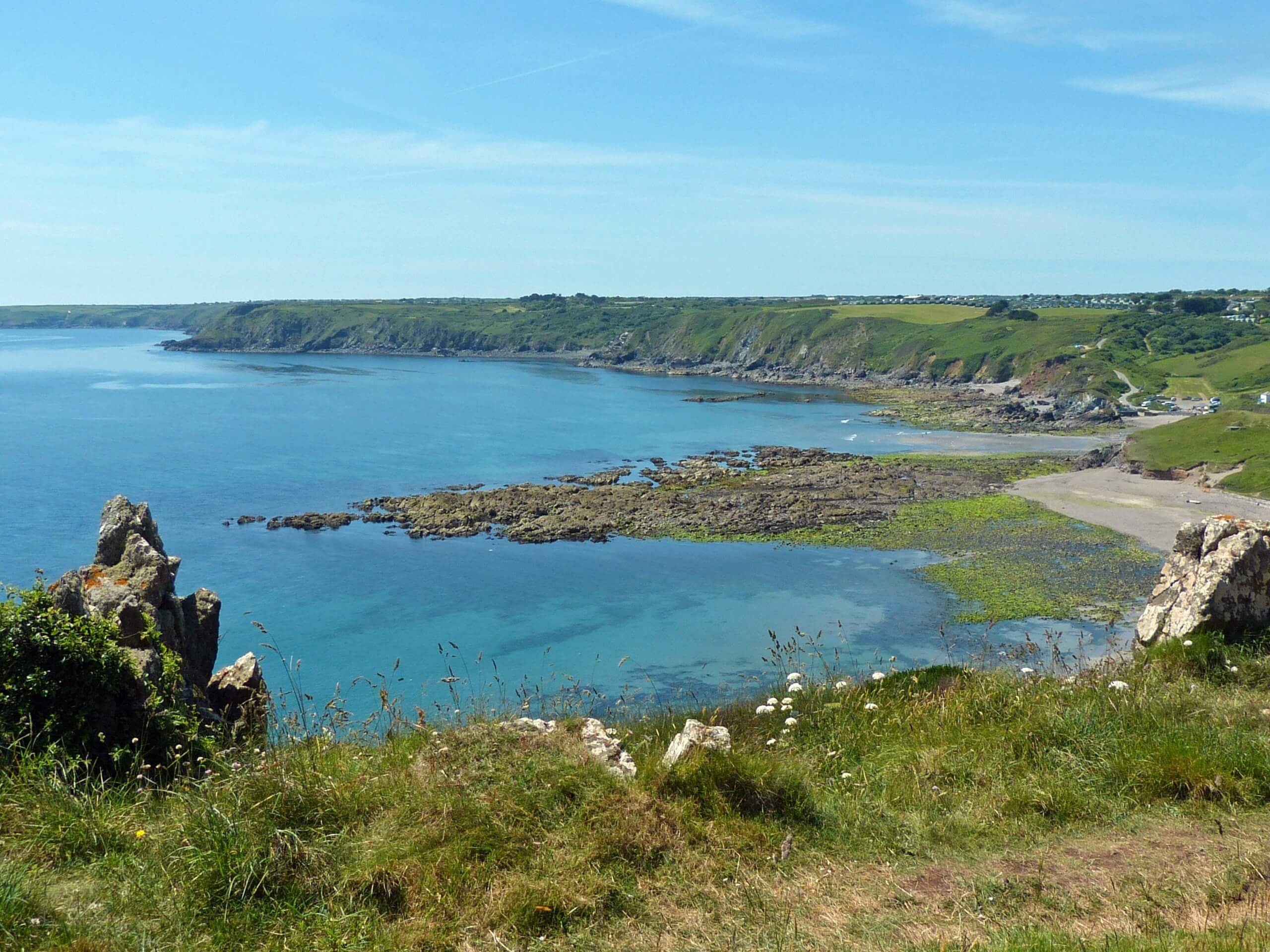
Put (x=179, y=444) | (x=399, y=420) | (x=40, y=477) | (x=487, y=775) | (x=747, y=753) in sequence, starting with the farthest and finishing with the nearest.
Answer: (x=399, y=420), (x=179, y=444), (x=40, y=477), (x=747, y=753), (x=487, y=775)

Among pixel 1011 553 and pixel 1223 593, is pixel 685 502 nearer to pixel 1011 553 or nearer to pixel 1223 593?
pixel 1011 553

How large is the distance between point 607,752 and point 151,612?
21.9 feet

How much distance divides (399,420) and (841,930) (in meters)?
95.0

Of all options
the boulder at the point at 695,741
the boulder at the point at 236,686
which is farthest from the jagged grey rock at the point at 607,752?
the boulder at the point at 236,686

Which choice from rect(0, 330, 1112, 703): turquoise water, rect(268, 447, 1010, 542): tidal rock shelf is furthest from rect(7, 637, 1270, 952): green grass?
rect(268, 447, 1010, 542): tidal rock shelf

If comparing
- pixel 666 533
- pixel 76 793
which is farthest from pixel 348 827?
pixel 666 533

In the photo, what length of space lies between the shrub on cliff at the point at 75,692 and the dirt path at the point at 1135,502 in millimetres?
45136

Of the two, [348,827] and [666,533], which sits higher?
[348,827]

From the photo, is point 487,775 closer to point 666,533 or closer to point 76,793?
point 76,793

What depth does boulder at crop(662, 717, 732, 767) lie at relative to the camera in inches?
282

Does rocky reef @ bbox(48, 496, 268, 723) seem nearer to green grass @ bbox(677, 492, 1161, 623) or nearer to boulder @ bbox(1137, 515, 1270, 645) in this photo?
boulder @ bbox(1137, 515, 1270, 645)

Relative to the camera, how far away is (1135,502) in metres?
54.7

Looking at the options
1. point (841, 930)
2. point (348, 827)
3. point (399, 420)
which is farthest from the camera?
point (399, 420)

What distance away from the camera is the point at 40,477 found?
207 feet
